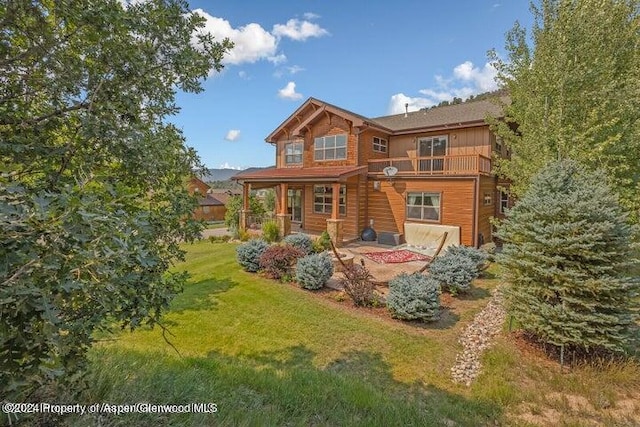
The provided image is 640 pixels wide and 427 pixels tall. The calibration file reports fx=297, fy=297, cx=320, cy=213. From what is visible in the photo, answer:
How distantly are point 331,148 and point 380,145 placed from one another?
9.70 ft

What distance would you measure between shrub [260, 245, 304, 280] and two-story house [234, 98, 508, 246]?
4.37m

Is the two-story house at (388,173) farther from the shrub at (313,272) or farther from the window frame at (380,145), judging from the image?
the shrub at (313,272)

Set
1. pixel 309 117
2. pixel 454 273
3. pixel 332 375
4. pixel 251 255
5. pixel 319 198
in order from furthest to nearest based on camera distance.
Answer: pixel 319 198 → pixel 309 117 → pixel 251 255 → pixel 454 273 → pixel 332 375

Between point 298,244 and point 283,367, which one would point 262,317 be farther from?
point 298,244

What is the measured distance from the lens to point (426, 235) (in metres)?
14.6

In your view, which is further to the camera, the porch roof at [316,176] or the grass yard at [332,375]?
the porch roof at [316,176]

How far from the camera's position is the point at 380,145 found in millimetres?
17812

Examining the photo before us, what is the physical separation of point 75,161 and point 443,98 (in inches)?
2508

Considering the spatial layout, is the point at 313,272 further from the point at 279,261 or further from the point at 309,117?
the point at 309,117

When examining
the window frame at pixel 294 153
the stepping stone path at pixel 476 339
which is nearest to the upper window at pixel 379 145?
the window frame at pixel 294 153

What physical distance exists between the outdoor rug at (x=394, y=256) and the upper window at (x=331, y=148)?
6.44 meters

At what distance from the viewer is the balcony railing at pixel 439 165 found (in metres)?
13.6

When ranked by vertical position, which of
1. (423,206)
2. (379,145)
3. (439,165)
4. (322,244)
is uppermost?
(379,145)

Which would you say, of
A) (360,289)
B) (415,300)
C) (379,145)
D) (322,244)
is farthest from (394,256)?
(379,145)
